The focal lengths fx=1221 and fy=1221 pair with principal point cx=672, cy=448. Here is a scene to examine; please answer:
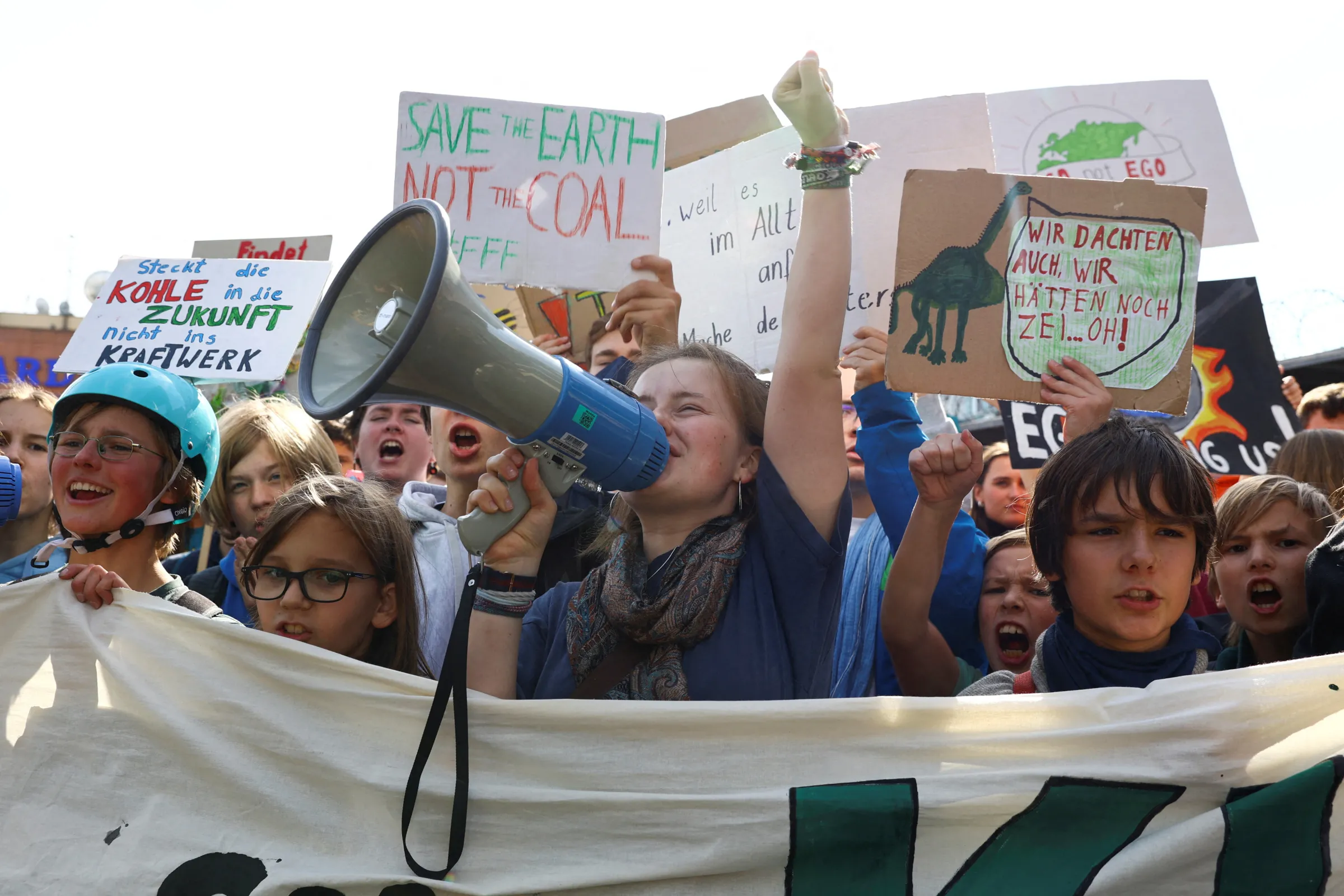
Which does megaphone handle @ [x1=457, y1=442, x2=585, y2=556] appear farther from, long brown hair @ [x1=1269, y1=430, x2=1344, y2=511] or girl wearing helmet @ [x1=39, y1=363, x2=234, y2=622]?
long brown hair @ [x1=1269, y1=430, x2=1344, y2=511]

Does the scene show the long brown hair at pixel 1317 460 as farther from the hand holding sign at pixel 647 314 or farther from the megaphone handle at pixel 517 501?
the megaphone handle at pixel 517 501

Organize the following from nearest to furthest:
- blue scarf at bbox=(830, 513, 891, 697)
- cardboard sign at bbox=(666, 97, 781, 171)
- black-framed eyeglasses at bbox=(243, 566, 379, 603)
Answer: black-framed eyeglasses at bbox=(243, 566, 379, 603) → blue scarf at bbox=(830, 513, 891, 697) → cardboard sign at bbox=(666, 97, 781, 171)

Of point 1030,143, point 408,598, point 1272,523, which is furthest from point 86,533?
point 1030,143

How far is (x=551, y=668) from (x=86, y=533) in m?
1.13

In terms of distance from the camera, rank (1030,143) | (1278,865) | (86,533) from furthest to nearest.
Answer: (1030,143) < (86,533) < (1278,865)

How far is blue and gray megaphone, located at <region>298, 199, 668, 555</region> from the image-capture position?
6.55 feet

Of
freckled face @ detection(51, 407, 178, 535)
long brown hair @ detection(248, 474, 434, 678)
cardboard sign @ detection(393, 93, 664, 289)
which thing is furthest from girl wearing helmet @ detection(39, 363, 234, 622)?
cardboard sign @ detection(393, 93, 664, 289)

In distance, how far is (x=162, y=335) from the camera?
14.7ft

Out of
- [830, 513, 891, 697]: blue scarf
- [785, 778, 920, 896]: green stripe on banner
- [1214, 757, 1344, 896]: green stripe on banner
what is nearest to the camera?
[1214, 757, 1344, 896]: green stripe on banner

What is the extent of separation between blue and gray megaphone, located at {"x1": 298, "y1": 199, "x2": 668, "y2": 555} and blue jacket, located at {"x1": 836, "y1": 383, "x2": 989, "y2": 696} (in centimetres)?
86

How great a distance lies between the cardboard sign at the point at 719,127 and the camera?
4.12m

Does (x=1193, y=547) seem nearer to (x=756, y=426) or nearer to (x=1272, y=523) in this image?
(x=1272, y=523)

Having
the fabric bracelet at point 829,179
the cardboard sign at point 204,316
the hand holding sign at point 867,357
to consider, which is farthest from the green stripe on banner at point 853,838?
the cardboard sign at point 204,316

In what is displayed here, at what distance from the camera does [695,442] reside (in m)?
2.30
